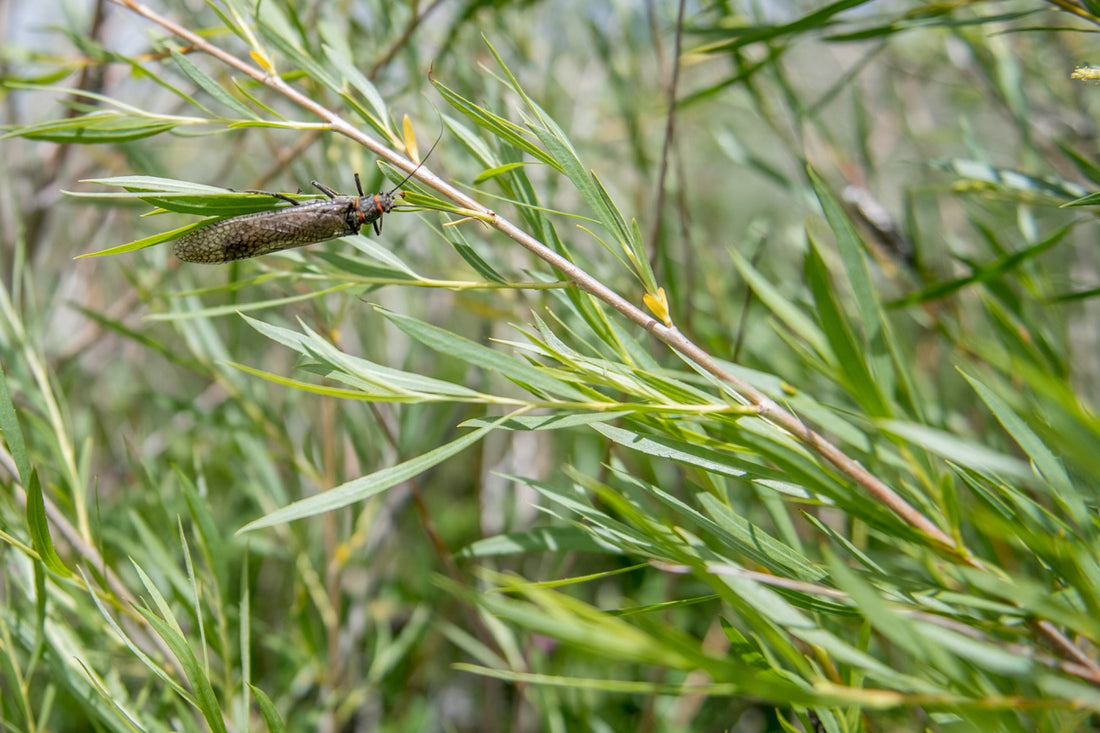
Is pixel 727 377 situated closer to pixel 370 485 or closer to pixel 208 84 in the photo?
pixel 370 485

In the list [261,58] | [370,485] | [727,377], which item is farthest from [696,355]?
[261,58]

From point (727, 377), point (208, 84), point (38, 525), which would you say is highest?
point (208, 84)

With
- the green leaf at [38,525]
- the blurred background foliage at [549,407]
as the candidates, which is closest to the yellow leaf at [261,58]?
the blurred background foliage at [549,407]

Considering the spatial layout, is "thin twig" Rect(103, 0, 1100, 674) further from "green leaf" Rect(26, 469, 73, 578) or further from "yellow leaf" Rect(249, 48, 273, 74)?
"green leaf" Rect(26, 469, 73, 578)

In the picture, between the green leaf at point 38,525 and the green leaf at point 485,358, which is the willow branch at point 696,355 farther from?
the green leaf at point 38,525

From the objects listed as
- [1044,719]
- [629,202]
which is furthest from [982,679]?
[629,202]

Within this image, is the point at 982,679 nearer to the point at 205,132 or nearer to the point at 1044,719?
the point at 1044,719

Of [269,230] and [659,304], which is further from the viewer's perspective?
[269,230]

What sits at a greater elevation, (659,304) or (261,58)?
(261,58)

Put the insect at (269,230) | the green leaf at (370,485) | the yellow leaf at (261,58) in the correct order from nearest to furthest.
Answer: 1. the green leaf at (370,485)
2. the yellow leaf at (261,58)
3. the insect at (269,230)
